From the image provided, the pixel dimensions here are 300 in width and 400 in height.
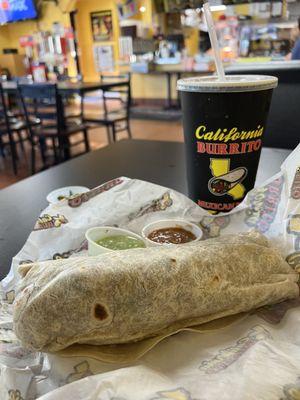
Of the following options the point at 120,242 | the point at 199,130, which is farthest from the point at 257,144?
the point at 120,242

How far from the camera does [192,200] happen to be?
0.87 meters

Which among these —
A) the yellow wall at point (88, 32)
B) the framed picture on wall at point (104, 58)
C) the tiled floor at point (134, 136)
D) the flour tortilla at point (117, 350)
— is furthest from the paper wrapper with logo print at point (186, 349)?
the framed picture on wall at point (104, 58)

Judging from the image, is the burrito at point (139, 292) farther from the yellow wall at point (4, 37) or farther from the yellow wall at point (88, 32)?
the yellow wall at point (4, 37)

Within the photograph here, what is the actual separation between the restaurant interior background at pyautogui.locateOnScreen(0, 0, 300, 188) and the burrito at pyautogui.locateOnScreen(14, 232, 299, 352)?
144 inches

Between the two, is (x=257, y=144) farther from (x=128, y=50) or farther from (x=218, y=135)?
(x=128, y=50)

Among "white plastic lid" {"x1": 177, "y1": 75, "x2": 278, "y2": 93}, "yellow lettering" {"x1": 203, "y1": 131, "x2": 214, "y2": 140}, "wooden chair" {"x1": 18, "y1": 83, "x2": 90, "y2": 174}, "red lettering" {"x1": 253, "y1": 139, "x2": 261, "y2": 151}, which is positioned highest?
"white plastic lid" {"x1": 177, "y1": 75, "x2": 278, "y2": 93}

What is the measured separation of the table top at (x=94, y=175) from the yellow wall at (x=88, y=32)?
7.66 metres

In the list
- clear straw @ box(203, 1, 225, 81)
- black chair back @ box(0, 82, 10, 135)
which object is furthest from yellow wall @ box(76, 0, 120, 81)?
clear straw @ box(203, 1, 225, 81)

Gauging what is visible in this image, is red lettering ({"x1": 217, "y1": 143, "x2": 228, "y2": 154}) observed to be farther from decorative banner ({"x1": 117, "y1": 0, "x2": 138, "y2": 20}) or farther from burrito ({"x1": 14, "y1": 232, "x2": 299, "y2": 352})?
decorative banner ({"x1": 117, "y1": 0, "x2": 138, "y2": 20})

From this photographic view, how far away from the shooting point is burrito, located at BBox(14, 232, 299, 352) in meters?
0.49

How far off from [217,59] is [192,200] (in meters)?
0.31

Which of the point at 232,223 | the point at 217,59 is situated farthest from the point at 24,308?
the point at 217,59

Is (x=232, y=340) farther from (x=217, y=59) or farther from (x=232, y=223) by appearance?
(x=217, y=59)

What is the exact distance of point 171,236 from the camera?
2.48 ft
